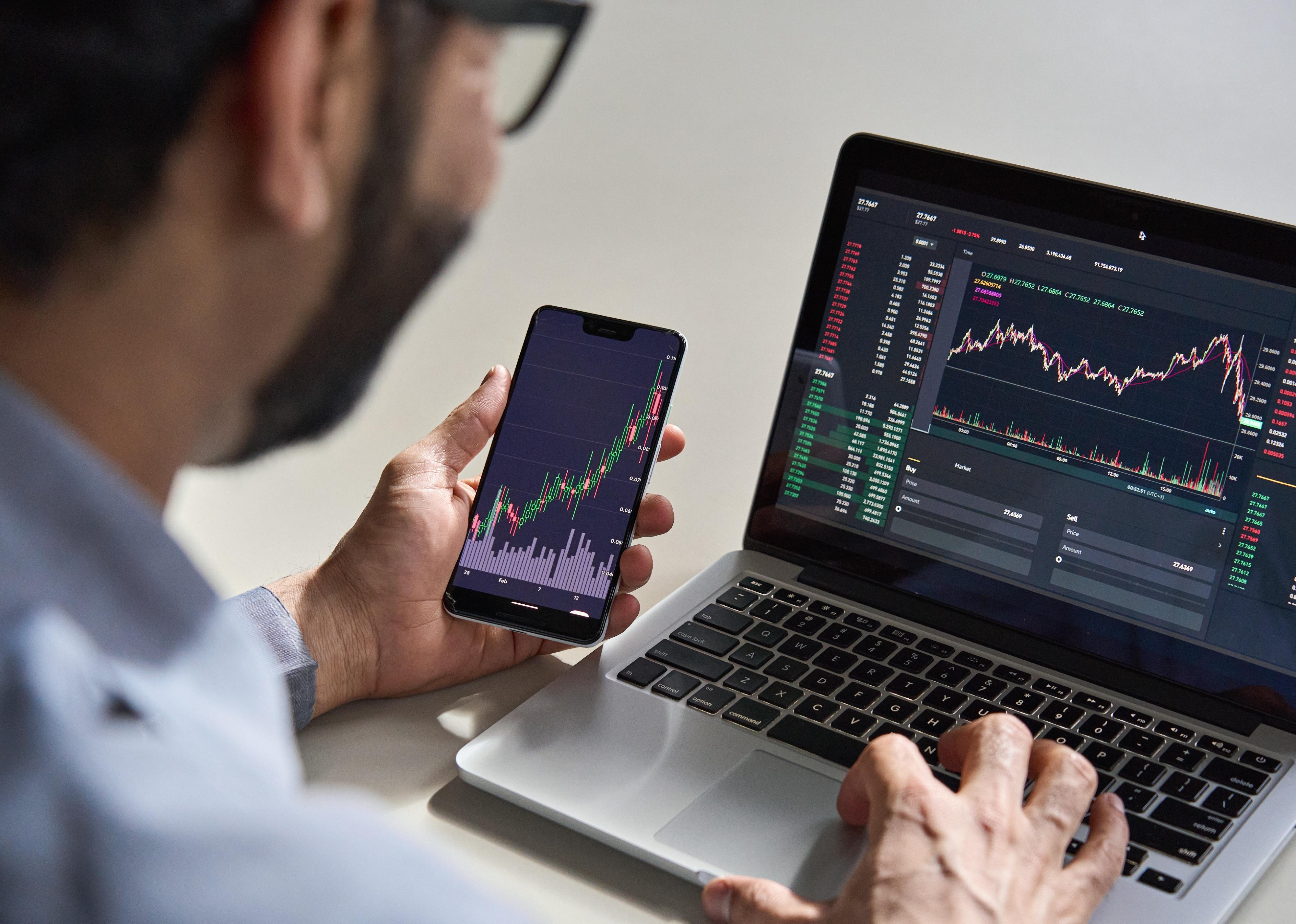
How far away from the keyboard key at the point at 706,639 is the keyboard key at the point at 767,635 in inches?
0.6

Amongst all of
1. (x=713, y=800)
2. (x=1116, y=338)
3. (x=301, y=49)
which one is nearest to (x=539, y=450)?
(x=713, y=800)

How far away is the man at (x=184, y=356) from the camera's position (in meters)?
0.35

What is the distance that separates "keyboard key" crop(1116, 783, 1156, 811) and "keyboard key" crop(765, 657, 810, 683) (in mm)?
223

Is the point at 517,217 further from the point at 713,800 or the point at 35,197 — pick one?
the point at 35,197

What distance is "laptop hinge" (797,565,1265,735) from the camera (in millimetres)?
824

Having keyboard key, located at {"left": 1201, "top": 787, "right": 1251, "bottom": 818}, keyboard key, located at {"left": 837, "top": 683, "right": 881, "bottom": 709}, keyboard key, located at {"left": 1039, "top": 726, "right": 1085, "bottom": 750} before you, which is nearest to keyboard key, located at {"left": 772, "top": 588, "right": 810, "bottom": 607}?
keyboard key, located at {"left": 837, "top": 683, "right": 881, "bottom": 709}

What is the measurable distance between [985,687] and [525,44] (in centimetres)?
58

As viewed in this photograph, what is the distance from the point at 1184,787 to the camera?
2.48ft

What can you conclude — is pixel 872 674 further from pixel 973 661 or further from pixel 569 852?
pixel 569 852

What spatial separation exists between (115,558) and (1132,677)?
0.71 metres

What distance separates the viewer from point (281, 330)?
1.49 ft

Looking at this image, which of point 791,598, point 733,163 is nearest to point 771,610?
point 791,598

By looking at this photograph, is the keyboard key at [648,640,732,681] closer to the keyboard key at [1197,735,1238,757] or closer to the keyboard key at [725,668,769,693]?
the keyboard key at [725,668,769,693]

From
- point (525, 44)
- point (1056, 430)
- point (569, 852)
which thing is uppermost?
point (525, 44)
